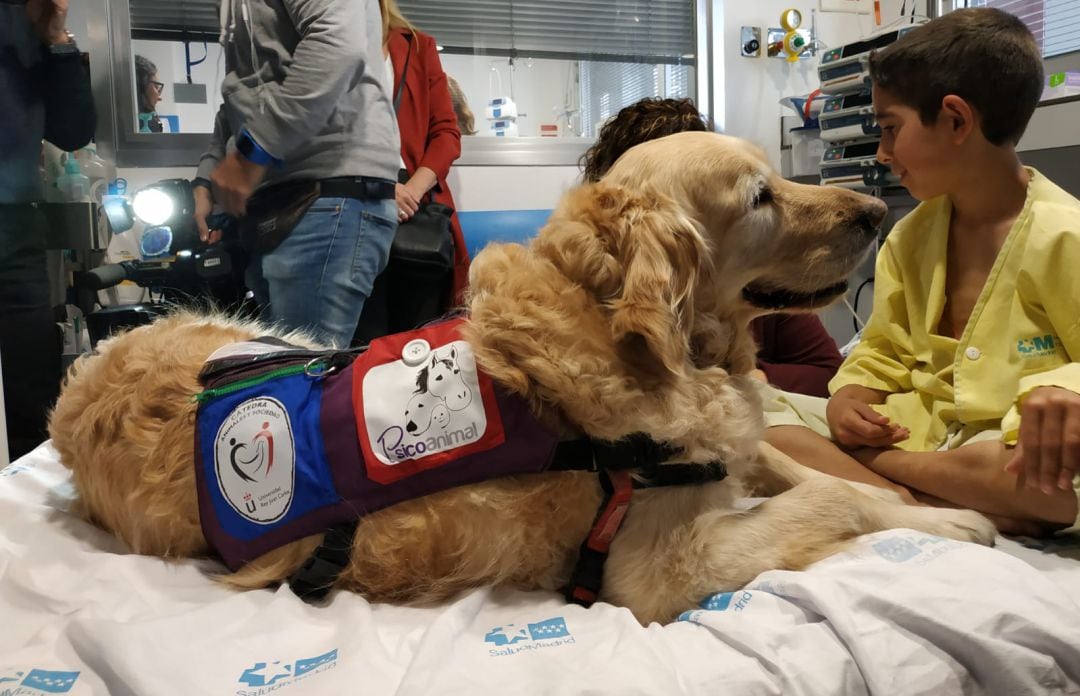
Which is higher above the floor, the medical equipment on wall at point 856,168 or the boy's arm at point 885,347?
Answer: the medical equipment on wall at point 856,168

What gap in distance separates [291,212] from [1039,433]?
6.50 ft

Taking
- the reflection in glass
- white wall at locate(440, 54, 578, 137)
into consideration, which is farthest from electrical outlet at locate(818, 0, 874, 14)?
white wall at locate(440, 54, 578, 137)

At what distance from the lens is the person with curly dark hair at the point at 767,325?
2.20m

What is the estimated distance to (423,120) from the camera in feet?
10.6

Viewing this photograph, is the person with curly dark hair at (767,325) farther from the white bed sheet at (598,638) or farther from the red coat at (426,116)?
the white bed sheet at (598,638)

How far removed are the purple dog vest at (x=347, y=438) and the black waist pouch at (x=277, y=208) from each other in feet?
3.65

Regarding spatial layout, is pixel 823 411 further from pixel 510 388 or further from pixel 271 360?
pixel 271 360

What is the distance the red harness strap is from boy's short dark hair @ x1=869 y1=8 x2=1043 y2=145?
1.14 metres

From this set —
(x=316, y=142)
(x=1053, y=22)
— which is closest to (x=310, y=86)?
(x=316, y=142)

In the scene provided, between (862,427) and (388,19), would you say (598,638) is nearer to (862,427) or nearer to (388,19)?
(862,427)

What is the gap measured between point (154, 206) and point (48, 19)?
0.80m

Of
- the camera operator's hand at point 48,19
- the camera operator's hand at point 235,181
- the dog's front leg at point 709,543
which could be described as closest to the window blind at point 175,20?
the camera operator's hand at point 48,19

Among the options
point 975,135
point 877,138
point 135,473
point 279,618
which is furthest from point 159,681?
point 877,138

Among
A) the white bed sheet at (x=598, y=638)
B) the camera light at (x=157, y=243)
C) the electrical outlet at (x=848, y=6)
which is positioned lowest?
the white bed sheet at (x=598, y=638)
